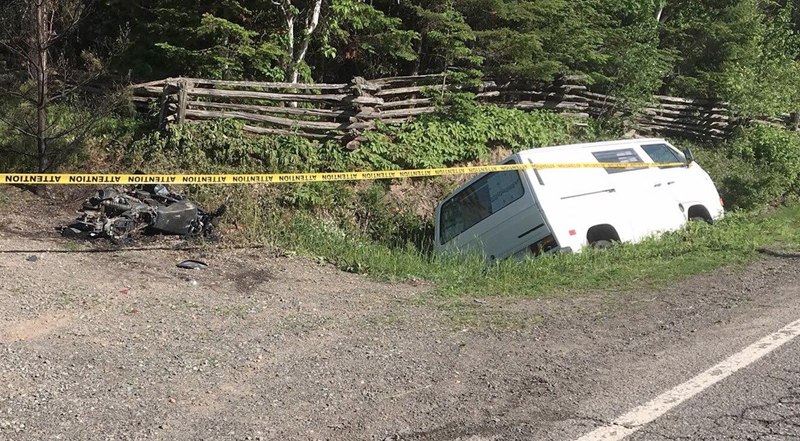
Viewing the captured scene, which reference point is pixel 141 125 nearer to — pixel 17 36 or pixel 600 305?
pixel 17 36

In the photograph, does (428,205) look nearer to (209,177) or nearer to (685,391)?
(209,177)

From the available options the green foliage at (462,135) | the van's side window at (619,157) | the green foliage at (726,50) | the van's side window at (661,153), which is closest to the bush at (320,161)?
the green foliage at (462,135)

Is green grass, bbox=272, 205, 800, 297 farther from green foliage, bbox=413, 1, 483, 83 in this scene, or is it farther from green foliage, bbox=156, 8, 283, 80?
green foliage, bbox=413, 1, 483, 83

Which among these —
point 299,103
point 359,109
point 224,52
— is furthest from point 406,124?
point 224,52

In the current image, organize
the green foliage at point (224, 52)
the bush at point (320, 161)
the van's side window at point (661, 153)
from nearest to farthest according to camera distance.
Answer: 1. the van's side window at point (661, 153)
2. the bush at point (320, 161)
3. the green foliage at point (224, 52)

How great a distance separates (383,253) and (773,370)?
5212 millimetres

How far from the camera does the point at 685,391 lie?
490cm

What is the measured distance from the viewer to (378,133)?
1368 cm

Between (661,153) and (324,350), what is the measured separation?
677 centimetres

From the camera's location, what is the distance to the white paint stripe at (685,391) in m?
4.37

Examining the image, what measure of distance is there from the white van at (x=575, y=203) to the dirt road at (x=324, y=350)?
1.53 meters

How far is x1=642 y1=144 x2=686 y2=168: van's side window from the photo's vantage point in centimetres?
1053

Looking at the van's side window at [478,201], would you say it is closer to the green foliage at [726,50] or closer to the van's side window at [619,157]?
the van's side window at [619,157]

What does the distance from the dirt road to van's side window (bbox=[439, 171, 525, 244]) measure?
2.02 m
